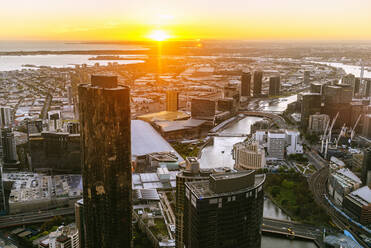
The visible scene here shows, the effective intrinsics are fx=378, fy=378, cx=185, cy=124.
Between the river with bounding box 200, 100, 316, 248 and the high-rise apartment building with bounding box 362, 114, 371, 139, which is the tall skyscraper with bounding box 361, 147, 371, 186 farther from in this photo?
the high-rise apartment building with bounding box 362, 114, 371, 139

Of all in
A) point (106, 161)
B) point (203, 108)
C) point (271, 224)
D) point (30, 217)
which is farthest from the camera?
point (203, 108)

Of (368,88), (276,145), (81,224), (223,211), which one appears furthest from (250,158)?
(368,88)

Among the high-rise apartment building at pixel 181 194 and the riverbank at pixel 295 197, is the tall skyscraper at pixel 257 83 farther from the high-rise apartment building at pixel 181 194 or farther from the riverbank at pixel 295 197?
the high-rise apartment building at pixel 181 194

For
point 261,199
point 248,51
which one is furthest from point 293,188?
point 248,51

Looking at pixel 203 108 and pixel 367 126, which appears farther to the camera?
pixel 203 108

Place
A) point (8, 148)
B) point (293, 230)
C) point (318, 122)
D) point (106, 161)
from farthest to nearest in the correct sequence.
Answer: point (318, 122) < point (8, 148) < point (293, 230) < point (106, 161)

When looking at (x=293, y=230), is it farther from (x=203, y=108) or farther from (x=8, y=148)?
(x=203, y=108)
